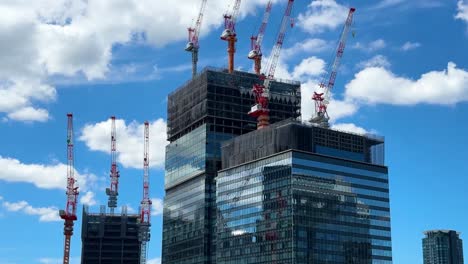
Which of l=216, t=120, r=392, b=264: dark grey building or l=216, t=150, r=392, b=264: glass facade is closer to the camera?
l=216, t=150, r=392, b=264: glass facade

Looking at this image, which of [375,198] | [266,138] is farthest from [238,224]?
[375,198]

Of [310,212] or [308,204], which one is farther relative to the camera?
[310,212]

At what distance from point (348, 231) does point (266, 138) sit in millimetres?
31602

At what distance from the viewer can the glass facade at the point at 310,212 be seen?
181250 millimetres

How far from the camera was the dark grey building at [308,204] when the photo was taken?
596 ft

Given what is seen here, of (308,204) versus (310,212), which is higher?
(308,204)

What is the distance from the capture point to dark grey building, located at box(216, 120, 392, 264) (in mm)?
181625

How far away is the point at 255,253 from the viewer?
189m

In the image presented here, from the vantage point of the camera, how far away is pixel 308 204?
183m

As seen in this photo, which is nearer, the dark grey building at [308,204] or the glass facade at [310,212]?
the glass facade at [310,212]

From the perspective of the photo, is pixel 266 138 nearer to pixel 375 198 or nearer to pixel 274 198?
pixel 274 198

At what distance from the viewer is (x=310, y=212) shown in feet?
600

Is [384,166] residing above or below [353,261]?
above

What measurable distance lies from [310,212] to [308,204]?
1954 millimetres
